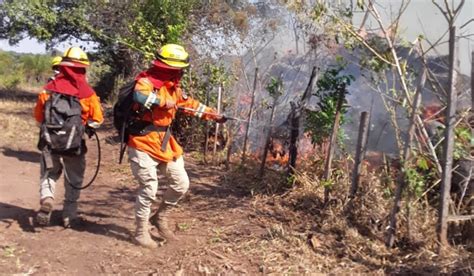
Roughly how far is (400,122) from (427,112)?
40cm

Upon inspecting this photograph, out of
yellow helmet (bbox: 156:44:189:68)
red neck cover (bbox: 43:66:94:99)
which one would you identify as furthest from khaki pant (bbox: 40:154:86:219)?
Answer: yellow helmet (bbox: 156:44:189:68)

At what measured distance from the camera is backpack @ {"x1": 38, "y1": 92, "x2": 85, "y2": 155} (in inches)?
191

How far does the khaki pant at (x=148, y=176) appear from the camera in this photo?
467 cm

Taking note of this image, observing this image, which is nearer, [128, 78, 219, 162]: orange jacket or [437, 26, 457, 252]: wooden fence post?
[437, 26, 457, 252]: wooden fence post

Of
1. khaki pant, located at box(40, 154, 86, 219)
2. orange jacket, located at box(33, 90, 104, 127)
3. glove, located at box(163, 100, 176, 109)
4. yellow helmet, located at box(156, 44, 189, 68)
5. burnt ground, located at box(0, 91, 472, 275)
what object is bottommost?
burnt ground, located at box(0, 91, 472, 275)

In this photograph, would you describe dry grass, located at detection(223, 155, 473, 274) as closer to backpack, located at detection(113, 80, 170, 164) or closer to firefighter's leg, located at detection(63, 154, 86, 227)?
backpack, located at detection(113, 80, 170, 164)

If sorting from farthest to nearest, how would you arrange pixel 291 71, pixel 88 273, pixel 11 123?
1. pixel 11 123
2. pixel 291 71
3. pixel 88 273

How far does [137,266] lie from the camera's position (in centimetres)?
444

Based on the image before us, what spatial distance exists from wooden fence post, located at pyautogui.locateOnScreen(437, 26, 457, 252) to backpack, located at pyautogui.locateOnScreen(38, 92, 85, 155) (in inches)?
121

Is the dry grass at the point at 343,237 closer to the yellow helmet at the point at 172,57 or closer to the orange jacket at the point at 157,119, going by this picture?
the orange jacket at the point at 157,119

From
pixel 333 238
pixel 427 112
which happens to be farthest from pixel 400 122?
pixel 333 238

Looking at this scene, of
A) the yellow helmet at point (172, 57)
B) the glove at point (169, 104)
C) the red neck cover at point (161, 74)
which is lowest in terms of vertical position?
the glove at point (169, 104)

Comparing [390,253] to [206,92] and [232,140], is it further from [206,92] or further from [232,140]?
[206,92]

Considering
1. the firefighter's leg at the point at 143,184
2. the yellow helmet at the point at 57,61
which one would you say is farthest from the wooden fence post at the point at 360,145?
the yellow helmet at the point at 57,61
